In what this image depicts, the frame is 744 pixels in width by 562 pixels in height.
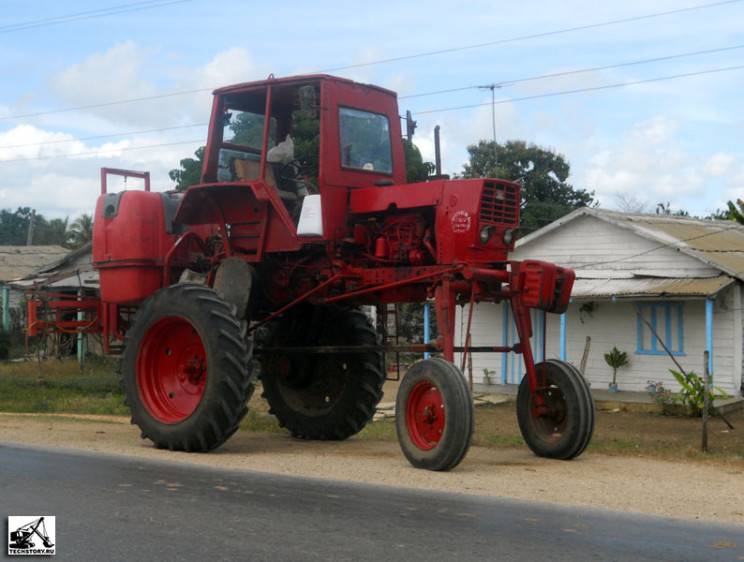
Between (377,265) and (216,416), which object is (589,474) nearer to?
(377,265)

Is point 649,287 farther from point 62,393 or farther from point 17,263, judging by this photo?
point 17,263

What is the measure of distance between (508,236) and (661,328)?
1237cm

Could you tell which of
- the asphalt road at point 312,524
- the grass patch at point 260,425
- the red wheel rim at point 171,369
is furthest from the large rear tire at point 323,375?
the asphalt road at point 312,524

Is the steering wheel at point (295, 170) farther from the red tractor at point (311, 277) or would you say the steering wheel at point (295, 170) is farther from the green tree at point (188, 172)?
the green tree at point (188, 172)

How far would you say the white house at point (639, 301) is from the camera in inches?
822

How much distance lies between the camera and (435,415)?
9.93m

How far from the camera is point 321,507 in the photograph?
745 centimetres

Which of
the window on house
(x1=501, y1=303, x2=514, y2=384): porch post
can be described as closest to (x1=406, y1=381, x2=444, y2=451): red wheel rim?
the window on house

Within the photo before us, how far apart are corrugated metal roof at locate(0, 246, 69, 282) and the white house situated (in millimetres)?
25166

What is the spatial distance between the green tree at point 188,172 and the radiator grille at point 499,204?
2612cm

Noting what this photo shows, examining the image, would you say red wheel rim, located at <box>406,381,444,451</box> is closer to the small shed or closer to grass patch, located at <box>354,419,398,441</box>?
grass patch, located at <box>354,419,398,441</box>

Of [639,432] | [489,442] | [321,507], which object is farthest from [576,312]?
[321,507]

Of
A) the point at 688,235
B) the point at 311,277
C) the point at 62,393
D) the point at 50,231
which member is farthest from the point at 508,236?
the point at 50,231

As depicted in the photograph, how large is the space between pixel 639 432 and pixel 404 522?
387 inches
